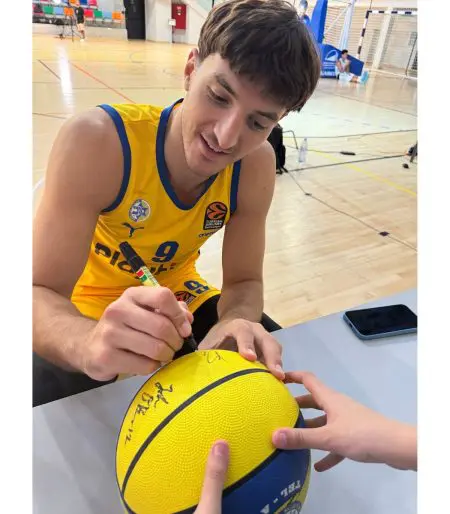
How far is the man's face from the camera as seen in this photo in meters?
0.94

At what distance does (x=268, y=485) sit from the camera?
0.58 metres

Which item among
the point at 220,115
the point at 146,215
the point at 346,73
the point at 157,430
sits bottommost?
the point at 157,430

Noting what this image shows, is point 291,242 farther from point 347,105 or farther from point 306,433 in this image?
point 347,105

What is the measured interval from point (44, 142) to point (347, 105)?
6300mm

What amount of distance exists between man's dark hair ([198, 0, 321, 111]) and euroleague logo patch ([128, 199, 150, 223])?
0.41 metres

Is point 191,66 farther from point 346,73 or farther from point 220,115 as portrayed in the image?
→ point 346,73

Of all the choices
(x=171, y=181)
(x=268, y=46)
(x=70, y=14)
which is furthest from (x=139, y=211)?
(x=70, y=14)

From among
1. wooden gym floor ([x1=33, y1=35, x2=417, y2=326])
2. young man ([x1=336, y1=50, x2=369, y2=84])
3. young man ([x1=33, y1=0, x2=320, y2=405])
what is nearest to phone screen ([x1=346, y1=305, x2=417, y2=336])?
young man ([x1=33, y1=0, x2=320, y2=405])

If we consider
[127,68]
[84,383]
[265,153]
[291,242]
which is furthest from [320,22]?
[84,383]

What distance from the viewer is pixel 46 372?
3.39ft

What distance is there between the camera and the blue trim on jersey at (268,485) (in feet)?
1.86
